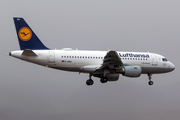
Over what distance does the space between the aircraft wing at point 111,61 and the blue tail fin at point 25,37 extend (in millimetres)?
7749

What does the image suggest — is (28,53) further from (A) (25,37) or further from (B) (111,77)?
(B) (111,77)

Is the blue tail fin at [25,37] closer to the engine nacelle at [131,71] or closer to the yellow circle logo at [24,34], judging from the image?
the yellow circle logo at [24,34]

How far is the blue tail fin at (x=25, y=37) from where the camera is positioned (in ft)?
109

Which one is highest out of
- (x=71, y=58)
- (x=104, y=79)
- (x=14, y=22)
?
(x=14, y=22)

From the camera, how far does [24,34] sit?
33500 mm

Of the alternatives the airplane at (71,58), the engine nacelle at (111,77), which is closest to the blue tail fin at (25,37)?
the airplane at (71,58)

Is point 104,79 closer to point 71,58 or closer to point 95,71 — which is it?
point 95,71

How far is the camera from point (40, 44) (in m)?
33.7

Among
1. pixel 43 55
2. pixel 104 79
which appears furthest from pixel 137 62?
pixel 43 55

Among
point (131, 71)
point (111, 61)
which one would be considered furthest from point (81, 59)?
point (131, 71)

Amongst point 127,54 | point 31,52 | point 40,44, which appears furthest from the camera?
point 127,54

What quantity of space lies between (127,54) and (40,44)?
36.6 feet

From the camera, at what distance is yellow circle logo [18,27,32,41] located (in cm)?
3334

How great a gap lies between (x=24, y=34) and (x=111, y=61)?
35.7 feet
